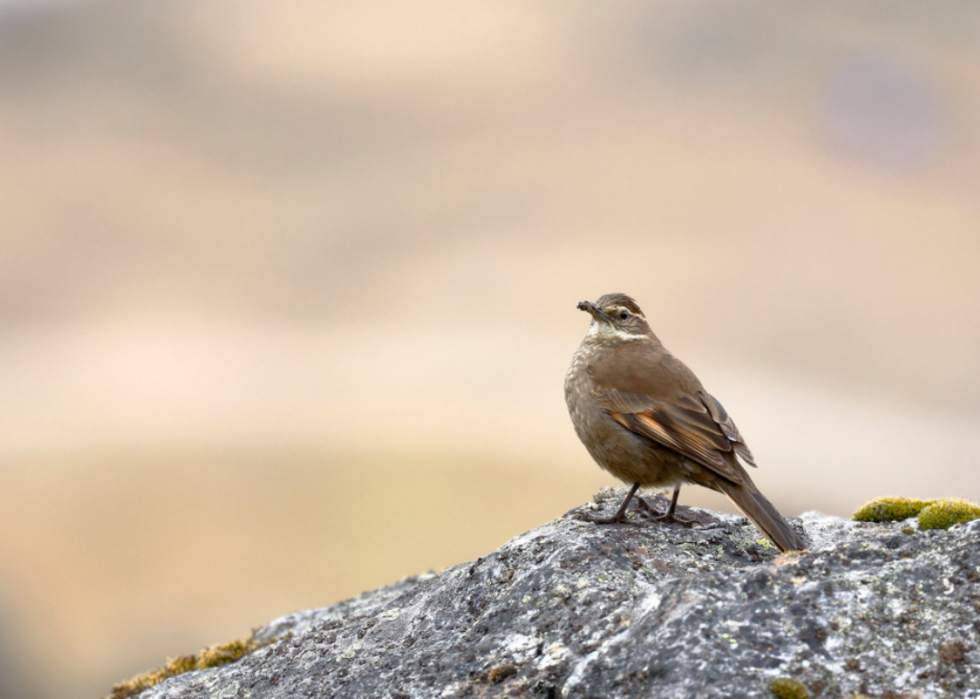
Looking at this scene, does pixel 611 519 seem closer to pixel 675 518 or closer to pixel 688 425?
pixel 675 518

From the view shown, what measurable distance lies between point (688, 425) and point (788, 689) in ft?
10.4

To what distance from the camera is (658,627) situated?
4.42 metres

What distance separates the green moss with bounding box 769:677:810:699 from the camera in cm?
396

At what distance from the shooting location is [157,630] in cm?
2161

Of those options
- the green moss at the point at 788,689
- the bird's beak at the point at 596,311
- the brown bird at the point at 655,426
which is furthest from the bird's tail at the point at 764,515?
the bird's beak at the point at 596,311

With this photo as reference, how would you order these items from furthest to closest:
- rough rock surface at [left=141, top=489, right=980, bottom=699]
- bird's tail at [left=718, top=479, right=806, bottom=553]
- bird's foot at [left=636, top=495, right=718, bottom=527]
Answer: bird's foot at [left=636, top=495, right=718, bottom=527], bird's tail at [left=718, top=479, right=806, bottom=553], rough rock surface at [left=141, top=489, right=980, bottom=699]

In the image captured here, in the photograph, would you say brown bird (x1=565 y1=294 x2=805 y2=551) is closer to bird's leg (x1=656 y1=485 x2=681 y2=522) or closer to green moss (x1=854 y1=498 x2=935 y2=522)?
bird's leg (x1=656 y1=485 x2=681 y2=522)

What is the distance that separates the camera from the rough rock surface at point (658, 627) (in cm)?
412

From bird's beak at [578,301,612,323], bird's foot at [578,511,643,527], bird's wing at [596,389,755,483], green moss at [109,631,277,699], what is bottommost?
green moss at [109,631,277,699]

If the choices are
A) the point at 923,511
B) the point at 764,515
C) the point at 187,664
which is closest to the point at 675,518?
the point at 764,515

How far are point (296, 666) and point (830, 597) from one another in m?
3.32

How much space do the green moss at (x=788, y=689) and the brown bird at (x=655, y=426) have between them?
218cm

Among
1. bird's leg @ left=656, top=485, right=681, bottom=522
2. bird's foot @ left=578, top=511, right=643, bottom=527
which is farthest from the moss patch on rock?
bird's foot @ left=578, top=511, right=643, bottom=527

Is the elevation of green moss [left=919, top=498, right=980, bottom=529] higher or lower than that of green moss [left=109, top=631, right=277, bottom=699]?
lower
